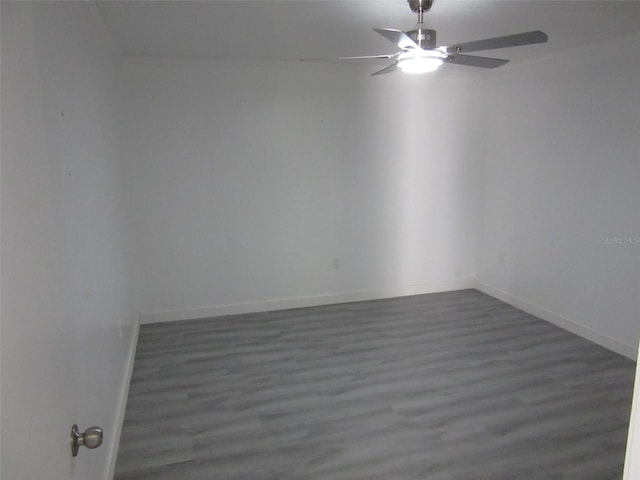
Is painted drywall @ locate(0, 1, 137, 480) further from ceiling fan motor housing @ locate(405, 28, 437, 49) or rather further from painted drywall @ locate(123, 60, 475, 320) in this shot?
ceiling fan motor housing @ locate(405, 28, 437, 49)

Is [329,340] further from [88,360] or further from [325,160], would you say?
[88,360]

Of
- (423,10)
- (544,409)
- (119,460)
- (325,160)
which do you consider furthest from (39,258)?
(325,160)

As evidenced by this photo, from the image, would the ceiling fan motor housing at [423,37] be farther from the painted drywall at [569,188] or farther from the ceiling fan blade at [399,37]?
the painted drywall at [569,188]

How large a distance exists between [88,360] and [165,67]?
9.72ft

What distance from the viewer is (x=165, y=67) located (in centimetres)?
407

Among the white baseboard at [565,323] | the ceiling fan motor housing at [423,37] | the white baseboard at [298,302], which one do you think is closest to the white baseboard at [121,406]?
the white baseboard at [298,302]

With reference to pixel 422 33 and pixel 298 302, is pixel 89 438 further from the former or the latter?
pixel 298 302

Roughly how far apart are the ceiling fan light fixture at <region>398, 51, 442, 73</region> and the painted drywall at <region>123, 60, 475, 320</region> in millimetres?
2072

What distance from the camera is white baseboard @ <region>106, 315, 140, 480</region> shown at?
2.42 m

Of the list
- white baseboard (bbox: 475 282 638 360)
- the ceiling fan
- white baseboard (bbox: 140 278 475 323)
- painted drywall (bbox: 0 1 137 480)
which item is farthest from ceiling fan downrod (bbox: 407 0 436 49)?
white baseboard (bbox: 140 278 475 323)

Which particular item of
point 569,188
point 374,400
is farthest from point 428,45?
point 569,188

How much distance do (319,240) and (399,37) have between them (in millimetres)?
2790

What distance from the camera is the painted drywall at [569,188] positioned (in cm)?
356

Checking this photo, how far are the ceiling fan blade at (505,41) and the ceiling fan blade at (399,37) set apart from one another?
21 centimetres
